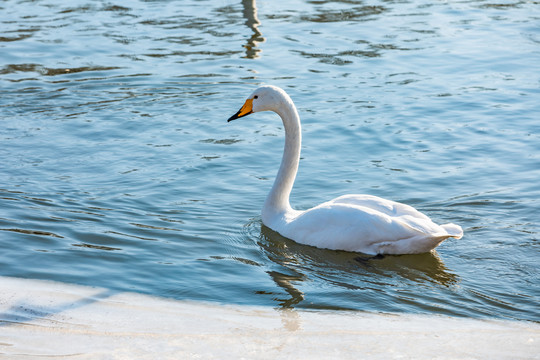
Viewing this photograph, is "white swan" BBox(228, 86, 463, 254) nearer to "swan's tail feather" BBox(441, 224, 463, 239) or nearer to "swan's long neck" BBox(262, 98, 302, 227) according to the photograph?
"swan's tail feather" BBox(441, 224, 463, 239)

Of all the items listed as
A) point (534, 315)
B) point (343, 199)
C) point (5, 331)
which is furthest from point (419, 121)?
point (5, 331)

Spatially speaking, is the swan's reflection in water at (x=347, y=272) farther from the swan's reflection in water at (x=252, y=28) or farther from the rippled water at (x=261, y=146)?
the swan's reflection in water at (x=252, y=28)

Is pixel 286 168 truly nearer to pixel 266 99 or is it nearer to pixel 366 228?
pixel 266 99

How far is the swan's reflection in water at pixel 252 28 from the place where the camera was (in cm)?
1454

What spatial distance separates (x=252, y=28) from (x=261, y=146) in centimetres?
640

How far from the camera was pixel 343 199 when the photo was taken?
736 centimetres

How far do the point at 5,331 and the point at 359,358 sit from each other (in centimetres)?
225

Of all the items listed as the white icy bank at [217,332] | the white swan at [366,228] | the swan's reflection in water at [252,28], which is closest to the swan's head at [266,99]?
the white swan at [366,228]

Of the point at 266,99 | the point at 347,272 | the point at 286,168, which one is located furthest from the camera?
the point at 286,168

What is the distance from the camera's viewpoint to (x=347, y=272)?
679 centimetres

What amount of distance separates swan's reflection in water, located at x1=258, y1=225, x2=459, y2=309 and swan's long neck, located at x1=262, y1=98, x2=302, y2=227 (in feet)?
1.34

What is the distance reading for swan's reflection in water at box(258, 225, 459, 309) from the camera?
638cm

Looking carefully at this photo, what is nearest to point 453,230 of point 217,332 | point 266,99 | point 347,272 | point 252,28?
point 347,272

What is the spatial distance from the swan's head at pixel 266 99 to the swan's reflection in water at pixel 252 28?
21.4 ft
